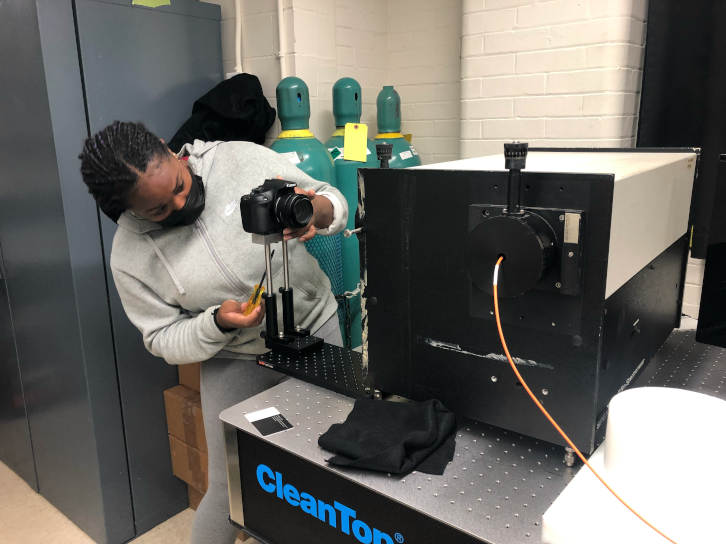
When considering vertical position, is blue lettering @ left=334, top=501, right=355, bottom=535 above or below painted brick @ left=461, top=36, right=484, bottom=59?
below

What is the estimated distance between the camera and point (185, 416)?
195cm

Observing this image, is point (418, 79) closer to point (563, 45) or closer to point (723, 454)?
point (563, 45)

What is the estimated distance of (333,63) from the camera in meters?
2.28

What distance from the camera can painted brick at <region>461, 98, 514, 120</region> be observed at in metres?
1.96

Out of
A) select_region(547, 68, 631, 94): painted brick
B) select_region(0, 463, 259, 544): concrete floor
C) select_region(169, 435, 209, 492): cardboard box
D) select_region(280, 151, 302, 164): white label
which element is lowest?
select_region(0, 463, 259, 544): concrete floor

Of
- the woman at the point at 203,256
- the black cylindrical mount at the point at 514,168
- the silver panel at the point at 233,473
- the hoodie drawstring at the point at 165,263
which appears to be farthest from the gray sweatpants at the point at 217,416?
the black cylindrical mount at the point at 514,168

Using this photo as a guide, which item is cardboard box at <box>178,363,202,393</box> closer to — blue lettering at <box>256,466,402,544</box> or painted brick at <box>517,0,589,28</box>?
blue lettering at <box>256,466,402,544</box>

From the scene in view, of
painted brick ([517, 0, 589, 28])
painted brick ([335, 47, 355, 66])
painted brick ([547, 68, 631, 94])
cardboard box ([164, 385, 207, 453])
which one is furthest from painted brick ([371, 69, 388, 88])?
cardboard box ([164, 385, 207, 453])

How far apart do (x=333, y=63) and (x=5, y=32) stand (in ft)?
3.81

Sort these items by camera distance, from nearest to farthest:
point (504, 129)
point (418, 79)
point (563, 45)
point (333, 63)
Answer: point (563, 45) → point (504, 129) → point (333, 63) → point (418, 79)

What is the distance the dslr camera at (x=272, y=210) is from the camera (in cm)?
103

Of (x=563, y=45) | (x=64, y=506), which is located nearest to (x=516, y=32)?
(x=563, y=45)

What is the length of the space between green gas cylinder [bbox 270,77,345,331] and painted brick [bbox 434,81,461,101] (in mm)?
713

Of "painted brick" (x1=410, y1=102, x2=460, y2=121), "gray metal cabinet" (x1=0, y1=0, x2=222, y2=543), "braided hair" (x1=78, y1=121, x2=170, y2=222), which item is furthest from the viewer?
"painted brick" (x1=410, y1=102, x2=460, y2=121)
